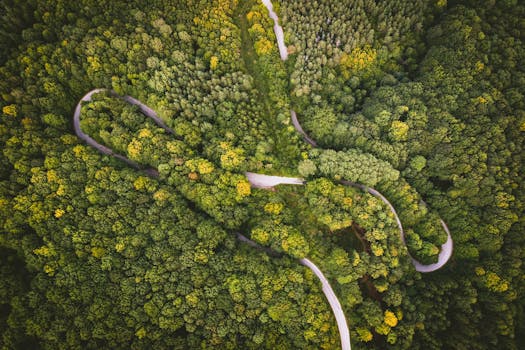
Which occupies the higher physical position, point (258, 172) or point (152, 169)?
point (258, 172)

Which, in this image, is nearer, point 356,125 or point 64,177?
point 64,177

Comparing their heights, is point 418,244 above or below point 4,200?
above

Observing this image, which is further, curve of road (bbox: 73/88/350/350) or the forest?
curve of road (bbox: 73/88/350/350)

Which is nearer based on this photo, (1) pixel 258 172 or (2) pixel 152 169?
(1) pixel 258 172

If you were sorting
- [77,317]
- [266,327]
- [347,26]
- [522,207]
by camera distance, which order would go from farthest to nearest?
[347,26], [522,207], [266,327], [77,317]

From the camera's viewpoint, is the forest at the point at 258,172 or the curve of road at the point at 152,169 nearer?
the forest at the point at 258,172

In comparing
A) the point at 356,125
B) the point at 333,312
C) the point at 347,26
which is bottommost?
the point at 333,312

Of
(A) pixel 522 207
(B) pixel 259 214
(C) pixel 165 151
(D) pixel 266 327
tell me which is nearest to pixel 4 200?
(C) pixel 165 151

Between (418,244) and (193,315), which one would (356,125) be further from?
(193,315)
